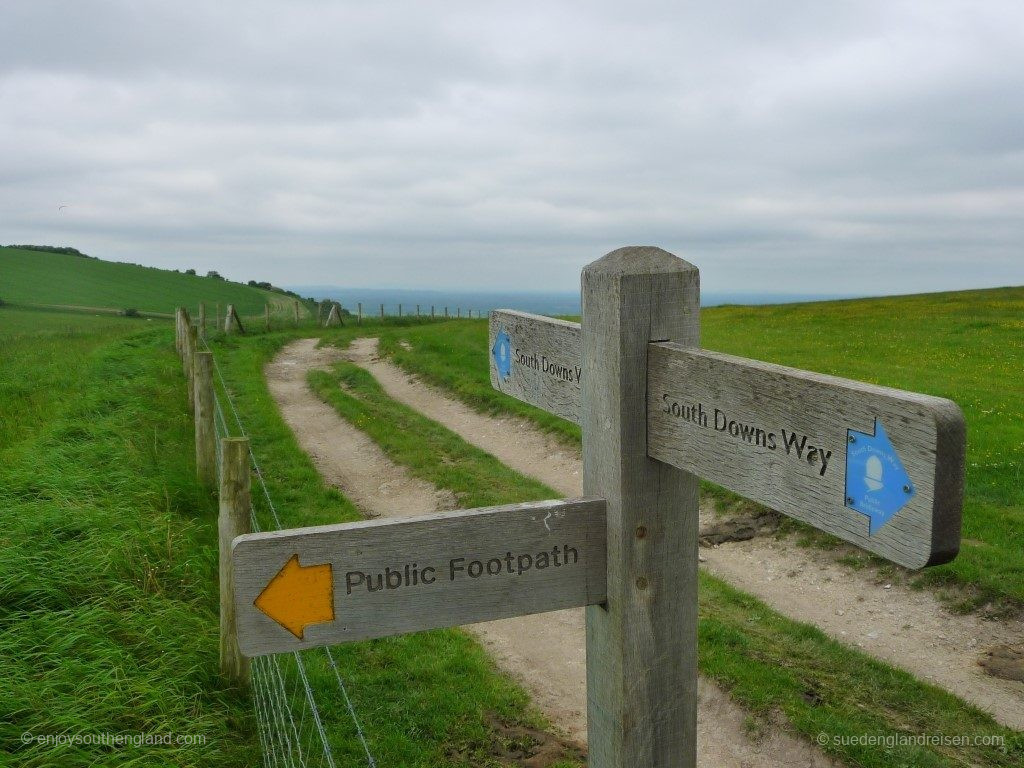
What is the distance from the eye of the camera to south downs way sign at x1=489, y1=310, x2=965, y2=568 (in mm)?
1410

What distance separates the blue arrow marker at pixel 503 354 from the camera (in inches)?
120

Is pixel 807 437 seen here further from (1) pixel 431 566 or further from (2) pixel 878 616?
(2) pixel 878 616

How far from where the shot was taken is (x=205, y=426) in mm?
8570

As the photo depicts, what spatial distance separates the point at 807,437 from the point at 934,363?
17.9 metres

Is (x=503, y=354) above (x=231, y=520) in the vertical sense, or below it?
above

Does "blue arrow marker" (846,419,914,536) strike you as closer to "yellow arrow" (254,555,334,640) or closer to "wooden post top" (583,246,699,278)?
"wooden post top" (583,246,699,278)

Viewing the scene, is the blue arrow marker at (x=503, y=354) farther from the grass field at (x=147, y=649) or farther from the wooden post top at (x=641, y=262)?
the grass field at (x=147, y=649)

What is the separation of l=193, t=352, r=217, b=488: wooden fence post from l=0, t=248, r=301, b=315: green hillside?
34210mm

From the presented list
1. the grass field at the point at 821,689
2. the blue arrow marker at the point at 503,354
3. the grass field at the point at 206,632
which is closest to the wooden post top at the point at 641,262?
the blue arrow marker at the point at 503,354

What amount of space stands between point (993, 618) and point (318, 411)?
37.8 feet

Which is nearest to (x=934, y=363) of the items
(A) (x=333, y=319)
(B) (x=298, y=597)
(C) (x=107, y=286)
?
(B) (x=298, y=597)

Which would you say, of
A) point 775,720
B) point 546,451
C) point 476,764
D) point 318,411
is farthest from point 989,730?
point 318,411

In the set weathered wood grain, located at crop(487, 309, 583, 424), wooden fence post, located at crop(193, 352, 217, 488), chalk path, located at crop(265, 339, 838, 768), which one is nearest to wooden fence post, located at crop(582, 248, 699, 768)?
weathered wood grain, located at crop(487, 309, 583, 424)

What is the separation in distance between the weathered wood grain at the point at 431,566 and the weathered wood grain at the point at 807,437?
1.16 feet
